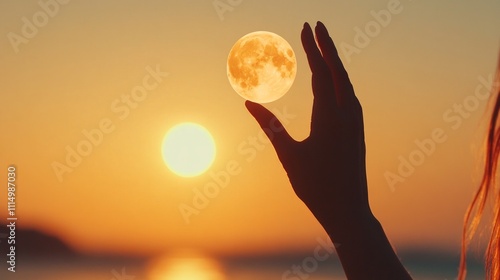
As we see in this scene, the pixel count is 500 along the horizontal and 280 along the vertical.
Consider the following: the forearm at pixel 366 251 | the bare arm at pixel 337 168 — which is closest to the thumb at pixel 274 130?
the bare arm at pixel 337 168

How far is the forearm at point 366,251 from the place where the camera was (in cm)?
214

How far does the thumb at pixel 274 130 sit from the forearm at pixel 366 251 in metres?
0.45

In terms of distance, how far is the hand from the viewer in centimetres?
231

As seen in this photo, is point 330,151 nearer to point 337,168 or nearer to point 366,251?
point 337,168

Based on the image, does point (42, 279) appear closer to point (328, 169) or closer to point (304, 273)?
point (304, 273)

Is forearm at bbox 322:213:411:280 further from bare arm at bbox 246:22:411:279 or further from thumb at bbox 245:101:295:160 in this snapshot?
thumb at bbox 245:101:295:160

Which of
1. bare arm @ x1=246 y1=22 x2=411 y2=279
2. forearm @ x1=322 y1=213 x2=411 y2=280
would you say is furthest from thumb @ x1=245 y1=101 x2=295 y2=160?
forearm @ x1=322 y1=213 x2=411 y2=280

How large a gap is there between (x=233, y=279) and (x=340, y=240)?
32.0 m

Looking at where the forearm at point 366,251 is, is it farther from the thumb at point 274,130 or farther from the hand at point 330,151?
the thumb at point 274,130

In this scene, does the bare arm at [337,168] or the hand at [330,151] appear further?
the hand at [330,151]

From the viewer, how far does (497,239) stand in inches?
91.7

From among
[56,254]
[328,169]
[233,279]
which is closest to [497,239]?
[328,169]

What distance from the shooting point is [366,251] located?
220cm

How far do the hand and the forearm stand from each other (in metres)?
0.03
